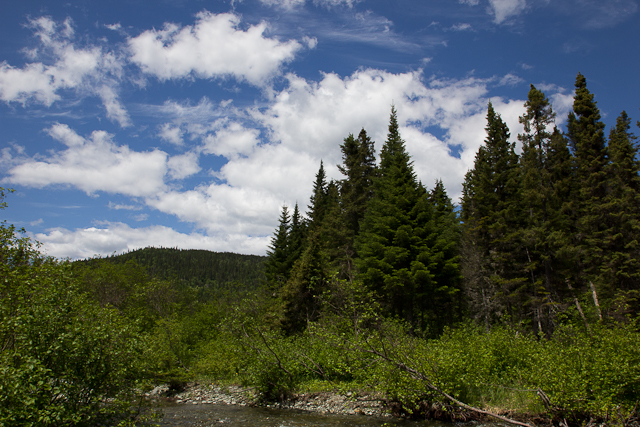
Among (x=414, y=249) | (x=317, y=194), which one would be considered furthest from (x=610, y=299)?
(x=317, y=194)

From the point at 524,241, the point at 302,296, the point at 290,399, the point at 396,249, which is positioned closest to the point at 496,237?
the point at 524,241

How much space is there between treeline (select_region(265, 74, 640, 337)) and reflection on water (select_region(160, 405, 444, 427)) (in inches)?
321

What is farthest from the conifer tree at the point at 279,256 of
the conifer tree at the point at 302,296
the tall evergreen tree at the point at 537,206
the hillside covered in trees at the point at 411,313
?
the tall evergreen tree at the point at 537,206

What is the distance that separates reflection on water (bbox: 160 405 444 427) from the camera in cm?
1434

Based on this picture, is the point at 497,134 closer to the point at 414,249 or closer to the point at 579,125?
the point at 579,125

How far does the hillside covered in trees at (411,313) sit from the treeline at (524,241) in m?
0.14

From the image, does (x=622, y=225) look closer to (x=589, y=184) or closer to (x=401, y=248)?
(x=589, y=184)

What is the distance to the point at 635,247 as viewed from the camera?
23.3m

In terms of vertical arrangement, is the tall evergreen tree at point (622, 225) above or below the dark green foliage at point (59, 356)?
above

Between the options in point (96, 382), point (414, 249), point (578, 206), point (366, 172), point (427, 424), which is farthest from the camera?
point (366, 172)

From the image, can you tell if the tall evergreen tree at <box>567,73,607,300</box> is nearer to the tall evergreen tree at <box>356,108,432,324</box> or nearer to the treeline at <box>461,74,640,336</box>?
the treeline at <box>461,74,640,336</box>

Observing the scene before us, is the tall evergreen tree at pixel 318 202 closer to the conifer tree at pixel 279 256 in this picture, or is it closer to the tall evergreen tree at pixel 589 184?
the conifer tree at pixel 279 256

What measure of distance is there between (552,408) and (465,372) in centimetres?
299

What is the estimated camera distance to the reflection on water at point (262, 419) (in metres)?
14.3
